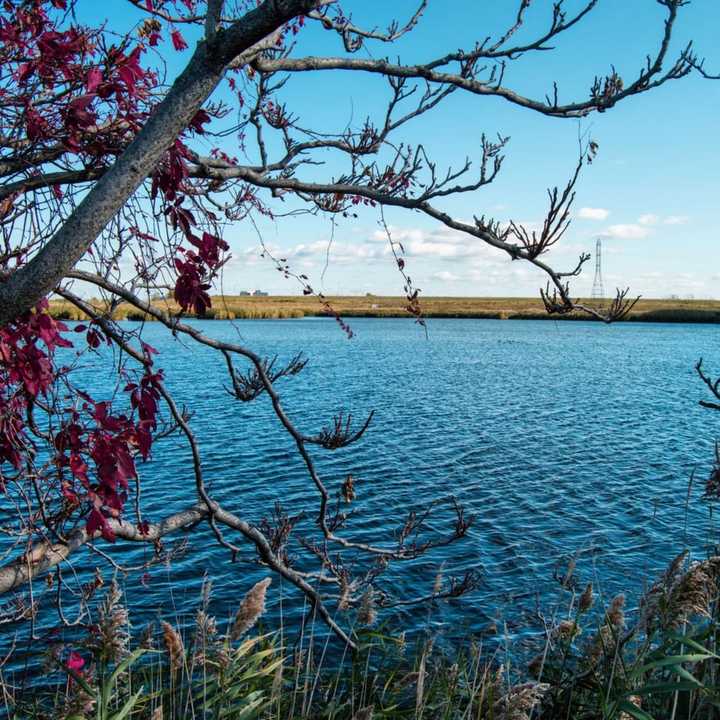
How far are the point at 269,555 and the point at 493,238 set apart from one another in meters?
2.82

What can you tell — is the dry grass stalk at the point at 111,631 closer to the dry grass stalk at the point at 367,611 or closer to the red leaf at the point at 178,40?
the dry grass stalk at the point at 367,611

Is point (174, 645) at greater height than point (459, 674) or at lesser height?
greater

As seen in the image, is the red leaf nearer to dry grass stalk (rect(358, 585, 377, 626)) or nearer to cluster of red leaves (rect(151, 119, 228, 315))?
cluster of red leaves (rect(151, 119, 228, 315))

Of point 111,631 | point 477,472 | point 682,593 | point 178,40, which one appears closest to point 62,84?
point 178,40

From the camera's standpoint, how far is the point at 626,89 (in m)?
4.15

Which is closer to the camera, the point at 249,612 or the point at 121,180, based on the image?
the point at 121,180

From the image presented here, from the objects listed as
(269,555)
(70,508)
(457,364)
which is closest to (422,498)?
(269,555)

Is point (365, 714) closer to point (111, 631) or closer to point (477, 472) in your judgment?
point (111, 631)

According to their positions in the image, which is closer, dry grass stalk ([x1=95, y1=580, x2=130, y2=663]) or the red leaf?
dry grass stalk ([x1=95, y1=580, x2=130, y2=663])

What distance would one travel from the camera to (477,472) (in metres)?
19.1

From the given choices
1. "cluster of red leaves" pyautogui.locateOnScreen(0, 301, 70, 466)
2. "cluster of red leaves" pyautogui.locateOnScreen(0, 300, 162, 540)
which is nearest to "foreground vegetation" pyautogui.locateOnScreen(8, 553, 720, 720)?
"cluster of red leaves" pyautogui.locateOnScreen(0, 300, 162, 540)

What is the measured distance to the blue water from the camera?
12.1 metres

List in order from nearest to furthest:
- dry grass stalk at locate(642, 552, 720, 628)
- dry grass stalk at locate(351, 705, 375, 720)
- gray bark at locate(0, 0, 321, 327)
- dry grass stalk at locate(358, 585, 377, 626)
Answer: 1. gray bark at locate(0, 0, 321, 327)
2. dry grass stalk at locate(351, 705, 375, 720)
3. dry grass stalk at locate(642, 552, 720, 628)
4. dry grass stalk at locate(358, 585, 377, 626)

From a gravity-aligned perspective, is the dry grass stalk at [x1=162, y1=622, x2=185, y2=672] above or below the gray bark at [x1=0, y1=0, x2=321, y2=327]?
below
